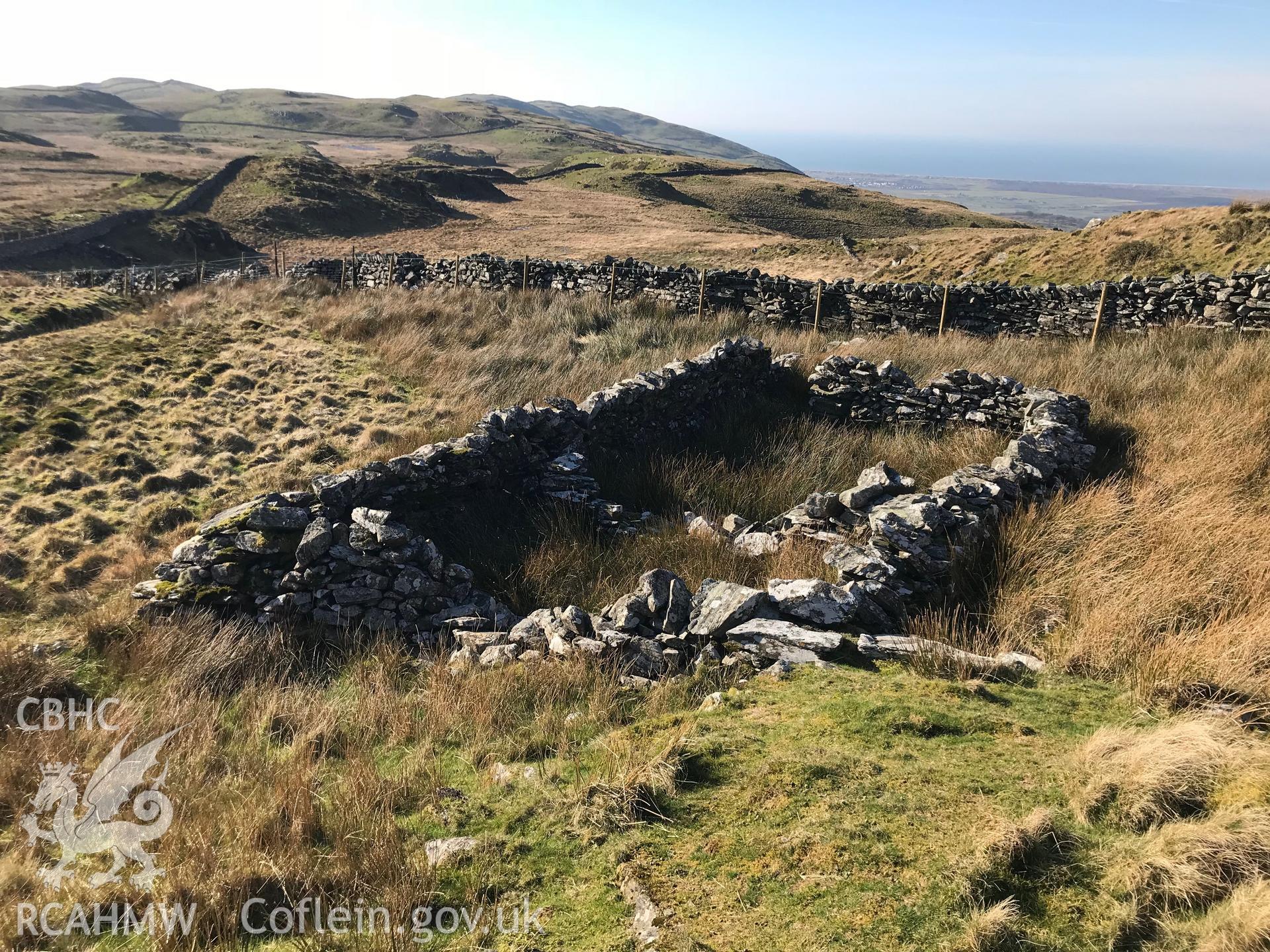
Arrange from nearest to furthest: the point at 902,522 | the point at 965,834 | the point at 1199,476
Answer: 1. the point at 965,834
2. the point at 902,522
3. the point at 1199,476

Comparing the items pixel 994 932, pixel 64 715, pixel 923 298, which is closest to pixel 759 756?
pixel 994 932

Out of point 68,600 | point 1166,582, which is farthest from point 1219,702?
point 68,600

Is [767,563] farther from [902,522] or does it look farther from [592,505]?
[592,505]

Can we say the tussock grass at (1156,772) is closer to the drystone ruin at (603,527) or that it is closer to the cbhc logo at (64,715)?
the drystone ruin at (603,527)

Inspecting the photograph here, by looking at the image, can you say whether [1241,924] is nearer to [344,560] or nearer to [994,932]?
[994,932]

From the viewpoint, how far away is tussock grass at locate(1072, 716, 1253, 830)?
2.81 m

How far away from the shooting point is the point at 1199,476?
6.82 meters

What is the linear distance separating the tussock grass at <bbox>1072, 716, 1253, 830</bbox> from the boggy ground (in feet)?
0.04

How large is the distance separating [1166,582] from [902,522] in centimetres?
175

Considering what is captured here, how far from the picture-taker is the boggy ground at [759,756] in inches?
104

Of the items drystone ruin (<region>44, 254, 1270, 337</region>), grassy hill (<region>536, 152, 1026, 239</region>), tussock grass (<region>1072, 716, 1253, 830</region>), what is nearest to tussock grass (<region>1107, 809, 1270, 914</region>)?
tussock grass (<region>1072, 716, 1253, 830</region>)

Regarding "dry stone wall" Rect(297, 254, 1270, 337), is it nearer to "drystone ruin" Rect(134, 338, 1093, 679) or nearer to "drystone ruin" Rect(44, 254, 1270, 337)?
"drystone ruin" Rect(44, 254, 1270, 337)

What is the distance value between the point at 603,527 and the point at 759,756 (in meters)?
4.10

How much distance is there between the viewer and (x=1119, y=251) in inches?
961
